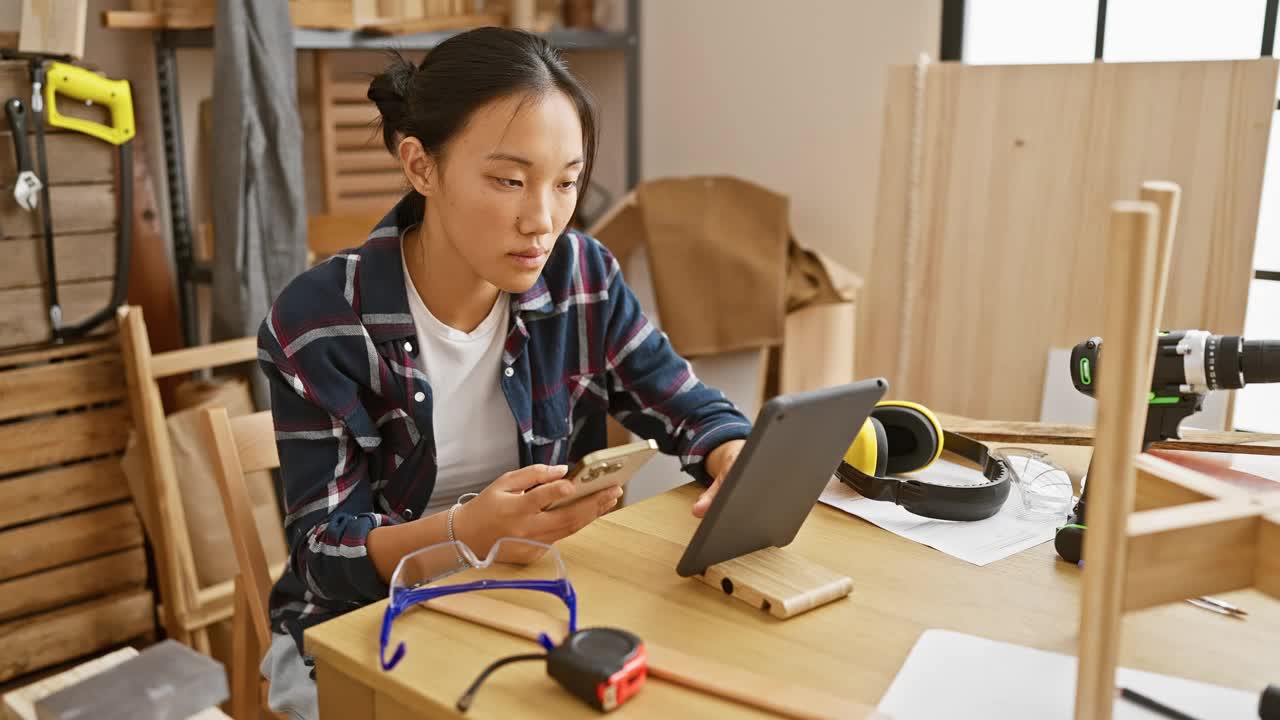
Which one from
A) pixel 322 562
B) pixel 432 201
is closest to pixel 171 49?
pixel 432 201

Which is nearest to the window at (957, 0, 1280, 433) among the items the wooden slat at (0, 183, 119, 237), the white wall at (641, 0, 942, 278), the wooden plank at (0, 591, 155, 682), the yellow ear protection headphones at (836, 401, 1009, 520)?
the white wall at (641, 0, 942, 278)

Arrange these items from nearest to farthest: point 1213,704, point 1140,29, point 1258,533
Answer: point 1258,533
point 1213,704
point 1140,29

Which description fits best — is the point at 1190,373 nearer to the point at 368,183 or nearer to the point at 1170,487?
the point at 1170,487

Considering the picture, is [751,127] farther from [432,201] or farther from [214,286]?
[432,201]

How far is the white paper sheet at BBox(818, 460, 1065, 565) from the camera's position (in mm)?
1099

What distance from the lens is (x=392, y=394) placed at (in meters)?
1.26

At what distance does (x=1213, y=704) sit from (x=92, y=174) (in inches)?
80.9

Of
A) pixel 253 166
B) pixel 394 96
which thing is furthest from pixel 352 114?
pixel 394 96

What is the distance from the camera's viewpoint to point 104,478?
7.27 feet

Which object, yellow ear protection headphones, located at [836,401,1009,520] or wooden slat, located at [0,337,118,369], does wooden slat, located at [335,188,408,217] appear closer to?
wooden slat, located at [0,337,118,369]

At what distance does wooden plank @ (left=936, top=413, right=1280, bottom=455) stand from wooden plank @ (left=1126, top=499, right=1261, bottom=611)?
0.68 m

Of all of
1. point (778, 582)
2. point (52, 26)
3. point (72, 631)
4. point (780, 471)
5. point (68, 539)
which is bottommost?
point (72, 631)

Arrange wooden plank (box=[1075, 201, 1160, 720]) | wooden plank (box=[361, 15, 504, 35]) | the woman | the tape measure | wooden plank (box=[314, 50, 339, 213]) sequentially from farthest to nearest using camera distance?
wooden plank (box=[314, 50, 339, 213])
wooden plank (box=[361, 15, 504, 35])
the woman
the tape measure
wooden plank (box=[1075, 201, 1160, 720])

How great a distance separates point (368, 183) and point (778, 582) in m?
1.99
